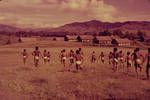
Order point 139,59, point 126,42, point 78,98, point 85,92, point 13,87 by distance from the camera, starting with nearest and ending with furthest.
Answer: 1. point 78,98
2. point 85,92
3. point 13,87
4. point 139,59
5. point 126,42

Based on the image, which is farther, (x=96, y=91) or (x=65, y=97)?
(x=96, y=91)

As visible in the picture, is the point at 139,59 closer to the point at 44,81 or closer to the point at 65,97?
the point at 44,81

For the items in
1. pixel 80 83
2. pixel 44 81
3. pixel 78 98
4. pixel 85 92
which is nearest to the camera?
pixel 78 98

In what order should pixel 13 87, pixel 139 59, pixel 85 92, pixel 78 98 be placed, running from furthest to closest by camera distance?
pixel 139 59, pixel 13 87, pixel 85 92, pixel 78 98

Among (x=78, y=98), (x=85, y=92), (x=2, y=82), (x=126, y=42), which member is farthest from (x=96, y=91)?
(x=126, y=42)

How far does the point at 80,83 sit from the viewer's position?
15.6m

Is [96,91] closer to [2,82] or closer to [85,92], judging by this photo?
[85,92]

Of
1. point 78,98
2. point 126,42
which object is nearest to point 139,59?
point 78,98

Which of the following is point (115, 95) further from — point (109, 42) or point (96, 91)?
point (109, 42)

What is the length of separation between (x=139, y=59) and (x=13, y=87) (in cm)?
831

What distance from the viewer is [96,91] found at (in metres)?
13.2

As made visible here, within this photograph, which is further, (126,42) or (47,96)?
(126,42)

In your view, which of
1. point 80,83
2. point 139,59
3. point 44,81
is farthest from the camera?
point 139,59

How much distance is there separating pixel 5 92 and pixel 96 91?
4071 millimetres
